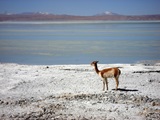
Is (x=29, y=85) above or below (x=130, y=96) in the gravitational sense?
above

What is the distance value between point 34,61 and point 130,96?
42.0 feet

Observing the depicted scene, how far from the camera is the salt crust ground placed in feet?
27.9

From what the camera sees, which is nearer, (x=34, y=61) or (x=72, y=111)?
(x=72, y=111)

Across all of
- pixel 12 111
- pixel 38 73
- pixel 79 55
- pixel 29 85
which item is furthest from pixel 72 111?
pixel 79 55

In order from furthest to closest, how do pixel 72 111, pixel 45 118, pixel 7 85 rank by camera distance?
pixel 7 85, pixel 72 111, pixel 45 118

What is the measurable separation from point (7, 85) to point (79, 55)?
12908 mm

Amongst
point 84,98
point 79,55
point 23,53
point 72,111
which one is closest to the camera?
point 72,111

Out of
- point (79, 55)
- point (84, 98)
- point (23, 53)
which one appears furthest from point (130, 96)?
point (23, 53)

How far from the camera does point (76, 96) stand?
10.2 m

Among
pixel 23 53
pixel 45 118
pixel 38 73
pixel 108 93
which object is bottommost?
pixel 45 118

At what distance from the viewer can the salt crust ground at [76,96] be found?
8516 millimetres

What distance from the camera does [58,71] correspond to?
51.3 feet

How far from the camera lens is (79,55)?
24688 millimetres

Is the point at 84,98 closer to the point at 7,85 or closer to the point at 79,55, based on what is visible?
the point at 7,85
